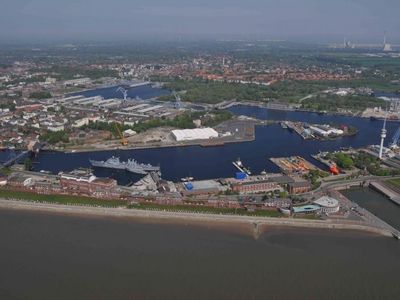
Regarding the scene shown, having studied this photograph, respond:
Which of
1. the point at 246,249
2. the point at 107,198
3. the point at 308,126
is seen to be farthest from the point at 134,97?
the point at 246,249

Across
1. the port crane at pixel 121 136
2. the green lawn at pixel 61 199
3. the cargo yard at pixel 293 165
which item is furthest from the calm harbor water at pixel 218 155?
the green lawn at pixel 61 199

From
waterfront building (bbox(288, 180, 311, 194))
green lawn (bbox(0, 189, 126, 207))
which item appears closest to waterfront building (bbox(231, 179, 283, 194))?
waterfront building (bbox(288, 180, 311, 194))

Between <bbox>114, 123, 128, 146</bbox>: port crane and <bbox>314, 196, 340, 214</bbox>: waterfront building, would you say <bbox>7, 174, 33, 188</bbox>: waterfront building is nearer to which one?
<bbox>114, 123, 128, 146</bbox>: port crane

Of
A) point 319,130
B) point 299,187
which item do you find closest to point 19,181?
point 299,187

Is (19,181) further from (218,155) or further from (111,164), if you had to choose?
(218,155)

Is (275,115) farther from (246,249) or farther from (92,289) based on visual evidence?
(92,289)

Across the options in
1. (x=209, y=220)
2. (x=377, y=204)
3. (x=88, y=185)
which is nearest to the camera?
(x=209, y=220)
